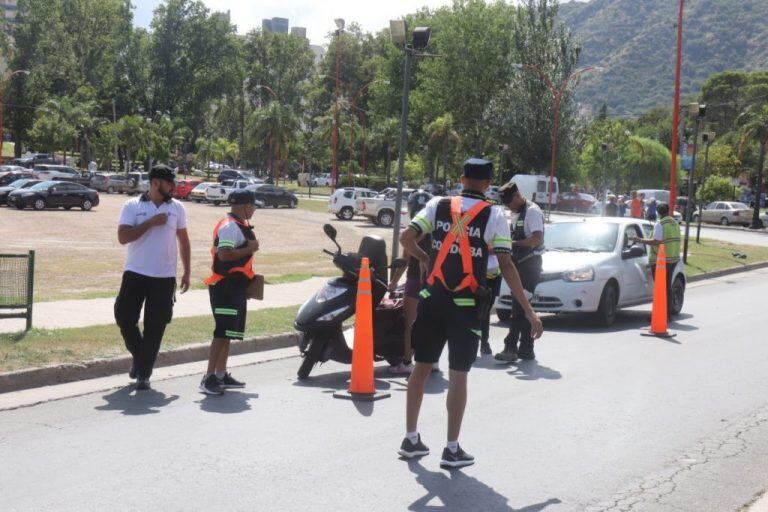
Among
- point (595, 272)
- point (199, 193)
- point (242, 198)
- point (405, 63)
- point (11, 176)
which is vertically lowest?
point (595, 272)

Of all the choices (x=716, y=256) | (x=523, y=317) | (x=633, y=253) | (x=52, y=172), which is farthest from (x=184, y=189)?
(x=523, y=317)

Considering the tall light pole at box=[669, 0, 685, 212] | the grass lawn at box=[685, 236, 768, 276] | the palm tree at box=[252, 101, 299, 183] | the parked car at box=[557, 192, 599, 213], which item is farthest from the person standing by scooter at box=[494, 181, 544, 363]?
the palm tree at box=[252, 101, 299, 183]

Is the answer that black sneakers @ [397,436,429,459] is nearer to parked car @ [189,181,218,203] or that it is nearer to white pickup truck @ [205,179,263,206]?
white pickup truck @ [205,179,263,206]

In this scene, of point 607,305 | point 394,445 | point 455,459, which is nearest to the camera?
point 455,459

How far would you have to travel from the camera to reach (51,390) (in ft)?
26.9

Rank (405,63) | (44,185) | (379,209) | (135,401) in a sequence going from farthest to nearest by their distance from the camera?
(44,185)
(379,209)
(405,63)
(135,401)

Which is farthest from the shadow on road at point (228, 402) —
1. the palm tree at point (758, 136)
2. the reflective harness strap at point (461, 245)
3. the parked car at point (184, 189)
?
the parked car at point (184, 189)

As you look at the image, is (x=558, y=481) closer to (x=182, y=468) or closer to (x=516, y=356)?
(x=182, y=468)

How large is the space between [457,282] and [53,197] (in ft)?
139

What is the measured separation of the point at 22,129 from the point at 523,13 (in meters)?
50.2

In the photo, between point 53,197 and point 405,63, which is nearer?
point 405,63

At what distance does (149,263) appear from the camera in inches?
320

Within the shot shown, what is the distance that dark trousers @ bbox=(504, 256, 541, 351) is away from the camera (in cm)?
1039

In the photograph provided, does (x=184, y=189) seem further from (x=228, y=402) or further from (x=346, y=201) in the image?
(x=228, y=402)
